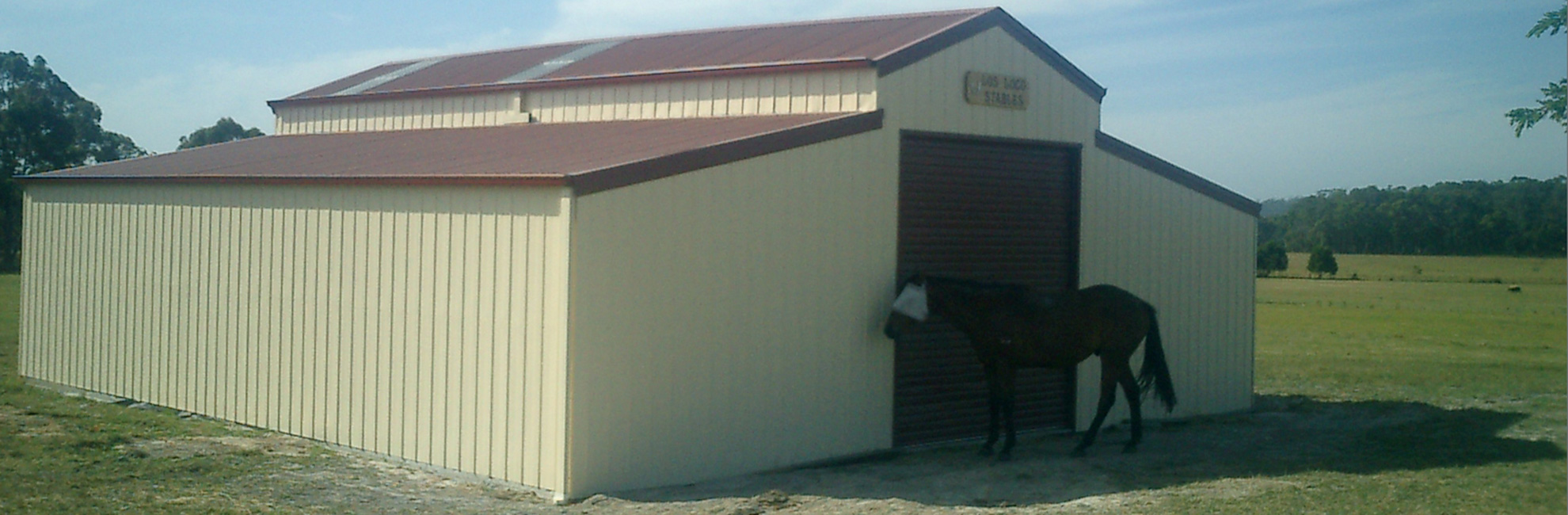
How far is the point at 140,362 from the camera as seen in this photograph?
14586 millimetres

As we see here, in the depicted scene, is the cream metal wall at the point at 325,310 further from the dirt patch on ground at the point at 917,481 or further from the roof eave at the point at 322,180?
the dirt patch on ground at the point at 917,481

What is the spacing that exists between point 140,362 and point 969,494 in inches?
385

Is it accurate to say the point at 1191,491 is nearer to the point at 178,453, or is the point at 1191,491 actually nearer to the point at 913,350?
the point at 913,350

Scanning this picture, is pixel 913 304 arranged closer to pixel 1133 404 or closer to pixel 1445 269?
pixel 1133 404

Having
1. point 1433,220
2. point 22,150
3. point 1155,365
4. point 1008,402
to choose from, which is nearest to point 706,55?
point 1008,402

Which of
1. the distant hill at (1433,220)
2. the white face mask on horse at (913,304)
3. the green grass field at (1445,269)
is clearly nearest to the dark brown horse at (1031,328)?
the white face mask on horse at (913,304)

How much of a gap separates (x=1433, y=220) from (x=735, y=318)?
31.3 meters

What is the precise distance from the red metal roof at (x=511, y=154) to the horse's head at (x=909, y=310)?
4.97 feet

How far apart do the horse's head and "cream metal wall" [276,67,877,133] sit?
→ 1.74 m

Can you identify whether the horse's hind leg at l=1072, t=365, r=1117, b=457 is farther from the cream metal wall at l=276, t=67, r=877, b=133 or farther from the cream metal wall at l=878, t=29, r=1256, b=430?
the cream metal wall at l=276, t=67, r=877, b=133

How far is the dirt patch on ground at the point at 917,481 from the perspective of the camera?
31.1ft

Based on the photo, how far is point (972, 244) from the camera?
43.2ft

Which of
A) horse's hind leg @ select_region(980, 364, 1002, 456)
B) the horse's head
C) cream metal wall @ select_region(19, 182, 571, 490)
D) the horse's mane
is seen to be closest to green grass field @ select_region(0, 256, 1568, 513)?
horse's hind leg @ select_region(980, 364, 1002, 456)

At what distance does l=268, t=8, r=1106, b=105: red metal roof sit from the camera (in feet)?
42.3
